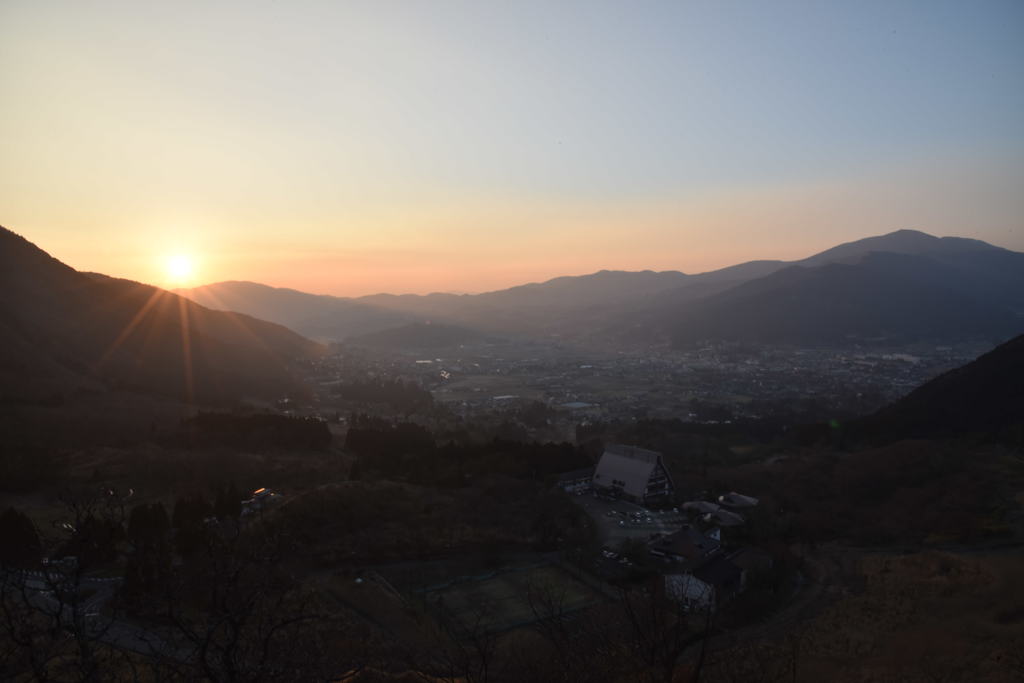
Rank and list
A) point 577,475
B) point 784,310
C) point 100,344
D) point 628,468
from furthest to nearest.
→ point 784,310
point 100,344
point 577,475
point 628,468

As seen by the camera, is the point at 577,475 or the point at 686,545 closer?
the point at 686,545

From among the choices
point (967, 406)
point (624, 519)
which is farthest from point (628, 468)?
point (967, 406)

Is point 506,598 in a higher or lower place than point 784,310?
lower

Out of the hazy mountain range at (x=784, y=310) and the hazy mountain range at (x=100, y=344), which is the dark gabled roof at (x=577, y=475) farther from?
the hazy mountain range at (x=784, y=310)

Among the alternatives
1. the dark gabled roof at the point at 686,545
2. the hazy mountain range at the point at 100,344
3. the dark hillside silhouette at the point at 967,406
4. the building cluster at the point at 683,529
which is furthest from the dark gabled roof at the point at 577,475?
the hazy mountain range at the point at 100,344

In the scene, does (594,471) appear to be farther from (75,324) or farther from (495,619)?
(75,324)

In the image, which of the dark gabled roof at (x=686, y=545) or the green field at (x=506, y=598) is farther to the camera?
the dark gabled roof at (x=686, y=545)

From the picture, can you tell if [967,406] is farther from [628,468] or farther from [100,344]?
[100,344]

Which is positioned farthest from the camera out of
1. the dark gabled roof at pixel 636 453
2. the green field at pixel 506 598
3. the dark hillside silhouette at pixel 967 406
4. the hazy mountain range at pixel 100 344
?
the hazy mountain range at pixel 100 344
